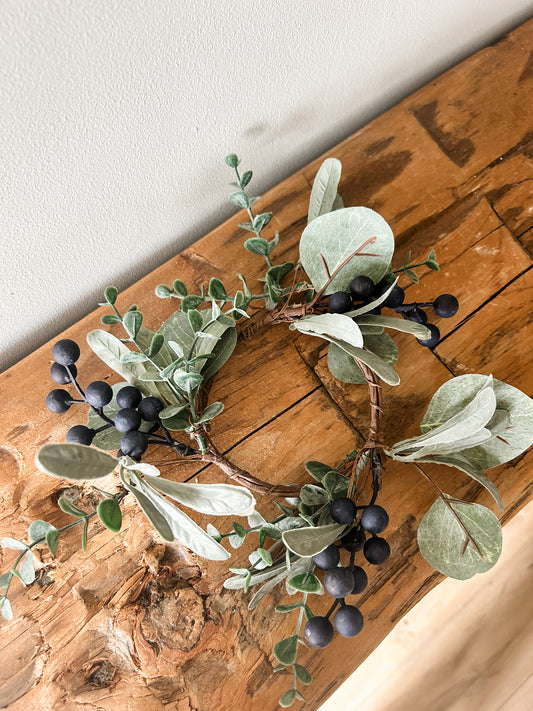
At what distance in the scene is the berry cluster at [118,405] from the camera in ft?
1.95

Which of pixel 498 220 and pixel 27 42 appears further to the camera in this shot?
pixel 498 220

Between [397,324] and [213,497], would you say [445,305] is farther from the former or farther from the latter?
[213,497]

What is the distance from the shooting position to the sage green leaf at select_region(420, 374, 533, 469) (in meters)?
0.66

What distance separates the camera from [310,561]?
0.64 metres

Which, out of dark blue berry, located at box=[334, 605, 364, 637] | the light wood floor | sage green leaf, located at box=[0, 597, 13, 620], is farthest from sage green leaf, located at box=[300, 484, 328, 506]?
the light wood floor

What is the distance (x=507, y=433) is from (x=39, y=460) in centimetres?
54

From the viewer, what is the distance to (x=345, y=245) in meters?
0.66

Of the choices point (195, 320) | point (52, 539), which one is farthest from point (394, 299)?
point (52, 539)

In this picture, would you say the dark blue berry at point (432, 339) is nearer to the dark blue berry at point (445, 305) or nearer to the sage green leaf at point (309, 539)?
the dark blue berry at point (445, 305)

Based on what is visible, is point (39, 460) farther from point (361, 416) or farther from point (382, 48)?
point (382, 48)

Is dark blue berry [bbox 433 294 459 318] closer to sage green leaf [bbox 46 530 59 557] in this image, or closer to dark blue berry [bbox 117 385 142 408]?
dark blue berry [bbox 117 385 142 408]

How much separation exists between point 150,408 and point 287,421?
0.20 meters

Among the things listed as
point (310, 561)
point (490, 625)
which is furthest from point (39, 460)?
point (490, 625)

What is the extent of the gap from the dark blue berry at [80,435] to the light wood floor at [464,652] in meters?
0.68
